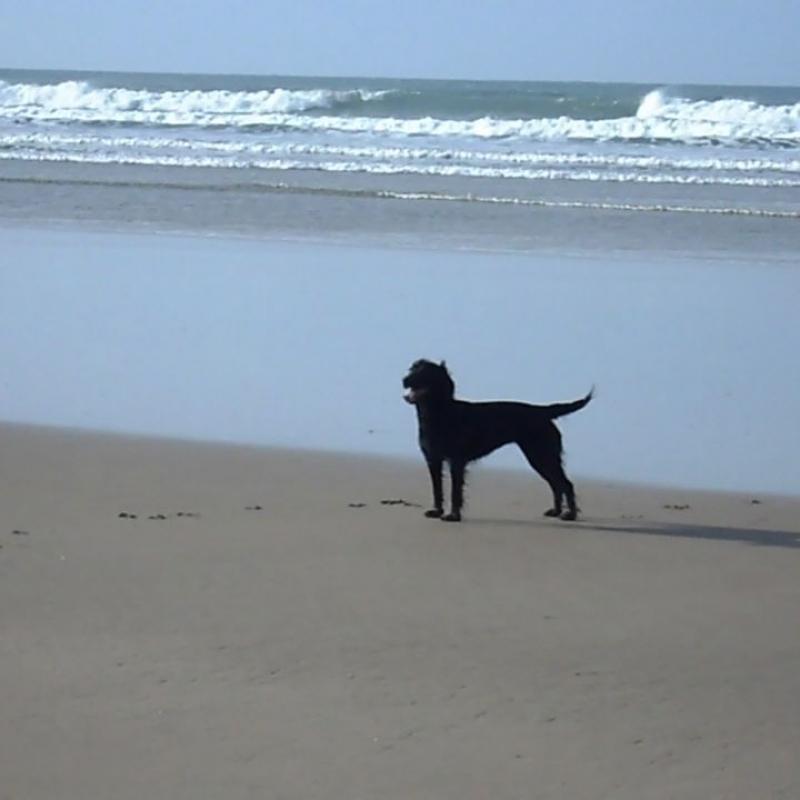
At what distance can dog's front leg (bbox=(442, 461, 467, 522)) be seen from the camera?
21.2 feet

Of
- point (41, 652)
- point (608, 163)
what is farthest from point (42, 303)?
point (608, 163)

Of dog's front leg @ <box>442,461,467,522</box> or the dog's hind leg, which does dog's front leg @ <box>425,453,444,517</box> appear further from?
the dog's hind leg

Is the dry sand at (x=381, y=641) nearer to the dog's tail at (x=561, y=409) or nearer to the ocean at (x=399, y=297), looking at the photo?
the dog's tail at (x=561, y=409)

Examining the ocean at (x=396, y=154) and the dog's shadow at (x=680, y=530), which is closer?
the dog's shadow at (x=680, y=530)

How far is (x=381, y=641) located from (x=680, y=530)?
2.01 meters

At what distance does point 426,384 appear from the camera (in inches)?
263

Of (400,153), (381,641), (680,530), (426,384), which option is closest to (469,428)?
(426,384)

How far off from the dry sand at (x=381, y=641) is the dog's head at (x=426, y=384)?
458mm

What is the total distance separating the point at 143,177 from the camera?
21578 mm

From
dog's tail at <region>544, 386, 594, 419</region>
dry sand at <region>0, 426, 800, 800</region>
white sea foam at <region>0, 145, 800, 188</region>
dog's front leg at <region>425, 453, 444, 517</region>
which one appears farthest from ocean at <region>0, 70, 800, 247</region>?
dry sand at <region>0, 426, 800, 800</region>

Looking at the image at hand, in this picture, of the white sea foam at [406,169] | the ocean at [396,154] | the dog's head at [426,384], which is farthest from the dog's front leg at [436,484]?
the white sea foam at [406,169]

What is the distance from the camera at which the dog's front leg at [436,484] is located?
6.53 metres

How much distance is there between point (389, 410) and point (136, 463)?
1.61 m

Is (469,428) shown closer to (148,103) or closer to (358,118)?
(358,118)
